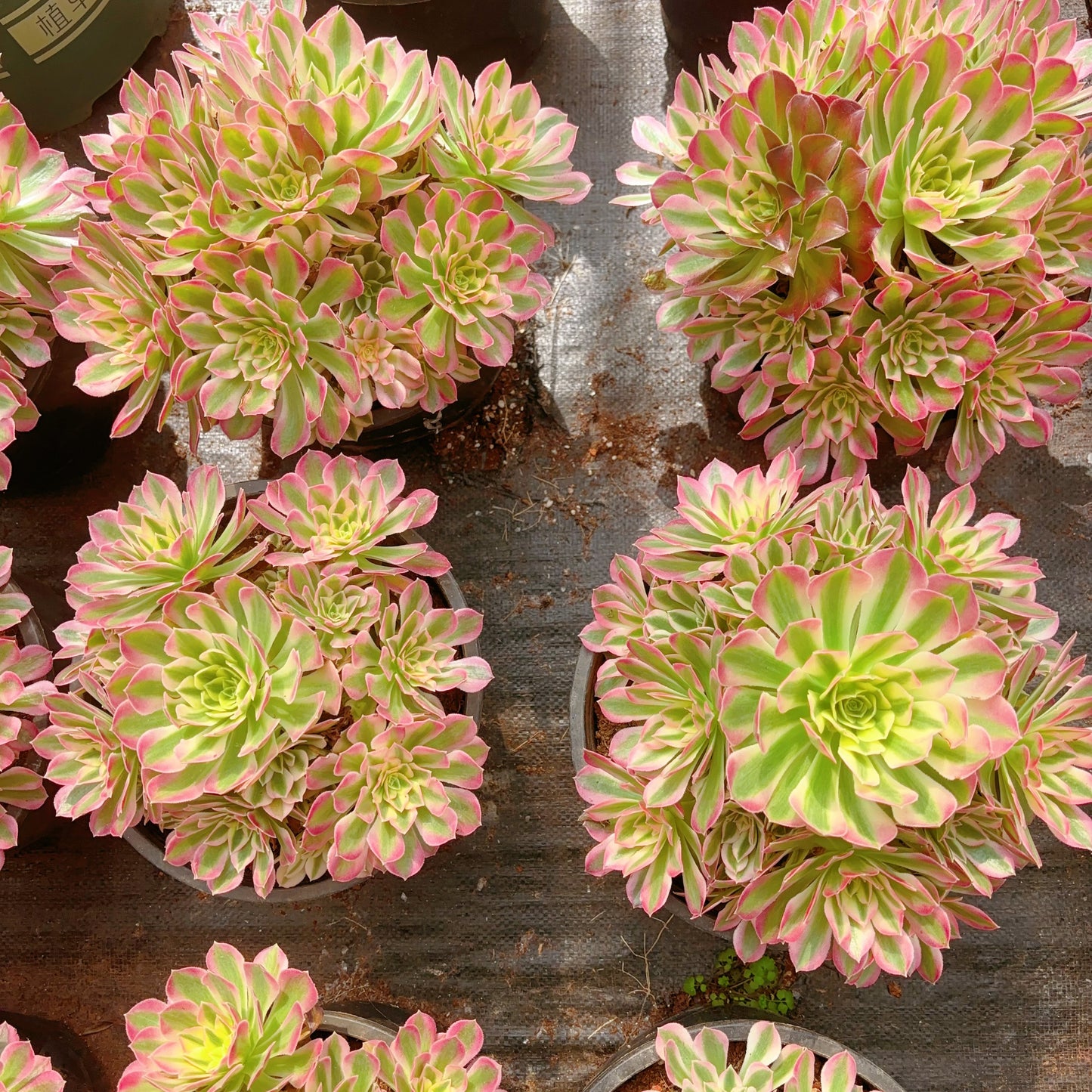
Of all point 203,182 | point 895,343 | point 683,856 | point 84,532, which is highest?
point 203,182

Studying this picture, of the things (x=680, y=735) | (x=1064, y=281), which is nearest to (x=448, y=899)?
(x=680, y=735)

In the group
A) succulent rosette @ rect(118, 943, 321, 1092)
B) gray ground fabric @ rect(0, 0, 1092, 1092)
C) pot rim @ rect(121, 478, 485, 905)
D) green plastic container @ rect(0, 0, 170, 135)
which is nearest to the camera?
succulent rosette @ rect(118, 943, 321, 1092)

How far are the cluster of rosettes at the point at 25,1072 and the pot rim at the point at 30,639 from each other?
1.32 ft

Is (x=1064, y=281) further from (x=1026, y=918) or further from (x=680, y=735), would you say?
(x=1026, y=918)

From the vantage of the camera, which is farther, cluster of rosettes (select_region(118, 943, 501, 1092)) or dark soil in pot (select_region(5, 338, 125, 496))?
dark soil in pot (select_region(5, 338, 125, 496))

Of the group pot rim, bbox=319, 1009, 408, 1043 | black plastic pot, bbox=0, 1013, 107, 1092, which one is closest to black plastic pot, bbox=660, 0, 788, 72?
pot rim, bbox=319, 1009, 408, 1043

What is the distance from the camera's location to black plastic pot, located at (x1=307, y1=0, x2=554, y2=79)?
1.72 m

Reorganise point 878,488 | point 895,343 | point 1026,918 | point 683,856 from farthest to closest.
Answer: point 878,488
point 1026,918
point 895,343
point 683,856

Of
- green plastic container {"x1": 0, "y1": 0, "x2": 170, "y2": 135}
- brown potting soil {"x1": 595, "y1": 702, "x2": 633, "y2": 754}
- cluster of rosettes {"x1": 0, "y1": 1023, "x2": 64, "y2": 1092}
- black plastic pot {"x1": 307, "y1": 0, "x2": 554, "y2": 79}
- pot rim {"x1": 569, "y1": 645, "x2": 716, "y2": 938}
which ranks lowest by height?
brown potting soil {"x1": 595, "y1": 702, "x2": 633, "y2": 754}

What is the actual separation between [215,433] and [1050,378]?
1486 mm

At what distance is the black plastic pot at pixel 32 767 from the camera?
1463 mm

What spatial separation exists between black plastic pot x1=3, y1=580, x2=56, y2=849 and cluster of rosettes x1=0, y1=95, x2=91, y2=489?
0.28 meters

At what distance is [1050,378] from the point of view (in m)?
1.31

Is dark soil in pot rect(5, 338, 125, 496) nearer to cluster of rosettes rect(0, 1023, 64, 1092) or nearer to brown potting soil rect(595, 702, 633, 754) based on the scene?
cluster of rosettes rect(0, 1023, 64, 1092)
